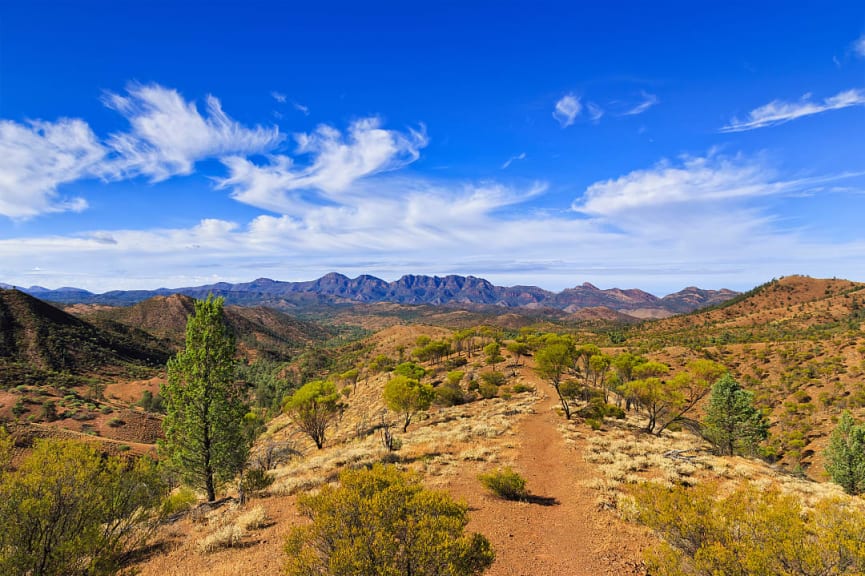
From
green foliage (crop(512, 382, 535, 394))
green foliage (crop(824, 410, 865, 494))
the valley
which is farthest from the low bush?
green foliage (crop(824, 410, 865, 494))

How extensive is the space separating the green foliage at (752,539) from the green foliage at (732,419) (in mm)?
29498

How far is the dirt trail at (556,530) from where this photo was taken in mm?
11070

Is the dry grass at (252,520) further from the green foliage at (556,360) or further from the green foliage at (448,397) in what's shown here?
the green foliage at (448,397)

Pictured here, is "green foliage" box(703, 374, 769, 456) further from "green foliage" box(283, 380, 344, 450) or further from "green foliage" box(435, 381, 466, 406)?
"green foliage" box(283, 380, 344, 450)

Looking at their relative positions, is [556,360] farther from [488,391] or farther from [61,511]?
[61,511]

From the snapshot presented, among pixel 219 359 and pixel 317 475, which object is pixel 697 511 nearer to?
pixel 317 475

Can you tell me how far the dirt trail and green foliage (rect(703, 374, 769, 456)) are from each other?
2083 cm

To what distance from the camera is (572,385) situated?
37500 mm

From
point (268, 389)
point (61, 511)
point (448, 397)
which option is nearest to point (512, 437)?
point (448, 397)

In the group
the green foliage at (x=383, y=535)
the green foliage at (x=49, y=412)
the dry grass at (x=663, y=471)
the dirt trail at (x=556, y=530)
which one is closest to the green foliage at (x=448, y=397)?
the dry grass at (x=663, y=471)

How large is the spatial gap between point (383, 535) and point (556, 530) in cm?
975

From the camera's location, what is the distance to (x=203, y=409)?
15.7 meters

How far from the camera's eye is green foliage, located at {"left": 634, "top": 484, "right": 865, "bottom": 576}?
6918 mm

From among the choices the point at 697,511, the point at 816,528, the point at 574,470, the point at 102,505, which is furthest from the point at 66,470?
the point at 574,470
